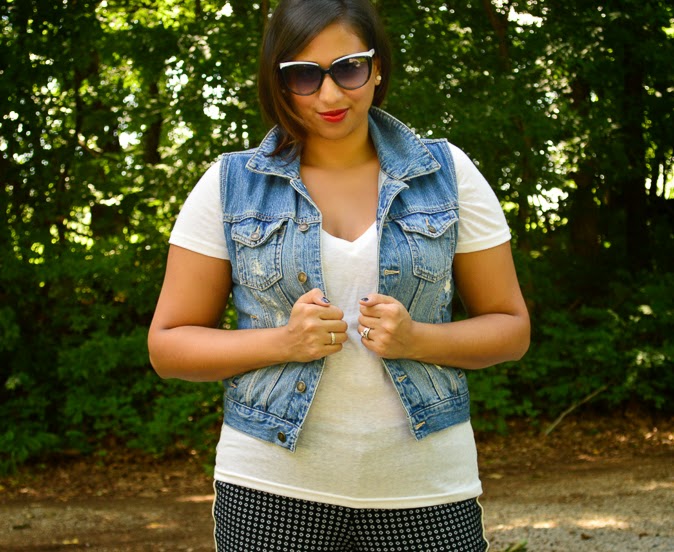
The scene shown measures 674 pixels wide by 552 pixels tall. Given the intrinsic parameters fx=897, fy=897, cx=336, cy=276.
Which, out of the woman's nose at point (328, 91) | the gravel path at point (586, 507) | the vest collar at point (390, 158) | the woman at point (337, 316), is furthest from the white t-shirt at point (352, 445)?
the gravel path at point (586, 507)

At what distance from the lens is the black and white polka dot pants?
1.62 metres

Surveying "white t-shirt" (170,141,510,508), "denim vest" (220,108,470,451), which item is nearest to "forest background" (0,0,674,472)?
"denim vest" (220,108,470,451)

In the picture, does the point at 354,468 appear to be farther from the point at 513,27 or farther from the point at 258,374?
the point at 513,27

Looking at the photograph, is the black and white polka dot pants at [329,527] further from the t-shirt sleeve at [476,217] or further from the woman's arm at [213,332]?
the t-shirt sleeve at [476,217]

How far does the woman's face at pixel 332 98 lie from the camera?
172cm

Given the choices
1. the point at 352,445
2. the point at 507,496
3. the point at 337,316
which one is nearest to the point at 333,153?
the point at 337,316

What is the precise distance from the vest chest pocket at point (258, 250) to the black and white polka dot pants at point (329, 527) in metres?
0.39

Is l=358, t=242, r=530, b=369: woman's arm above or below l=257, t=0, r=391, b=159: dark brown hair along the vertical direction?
below

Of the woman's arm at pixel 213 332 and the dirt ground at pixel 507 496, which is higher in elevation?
the woman's arm at pixel 213 332

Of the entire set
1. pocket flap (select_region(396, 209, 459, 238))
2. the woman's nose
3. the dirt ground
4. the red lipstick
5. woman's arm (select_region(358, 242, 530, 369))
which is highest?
the woman's nose

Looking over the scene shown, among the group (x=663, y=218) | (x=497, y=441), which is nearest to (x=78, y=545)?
(x=497, y=441)

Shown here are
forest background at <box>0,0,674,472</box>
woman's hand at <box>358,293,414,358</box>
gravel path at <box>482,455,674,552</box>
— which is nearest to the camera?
woman's hand at <box>358,293,414,358</box>

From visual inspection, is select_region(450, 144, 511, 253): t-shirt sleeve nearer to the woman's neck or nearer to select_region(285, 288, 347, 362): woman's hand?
the woman's neck

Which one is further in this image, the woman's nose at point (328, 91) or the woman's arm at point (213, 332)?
the woman's nose at point (328, 91)
